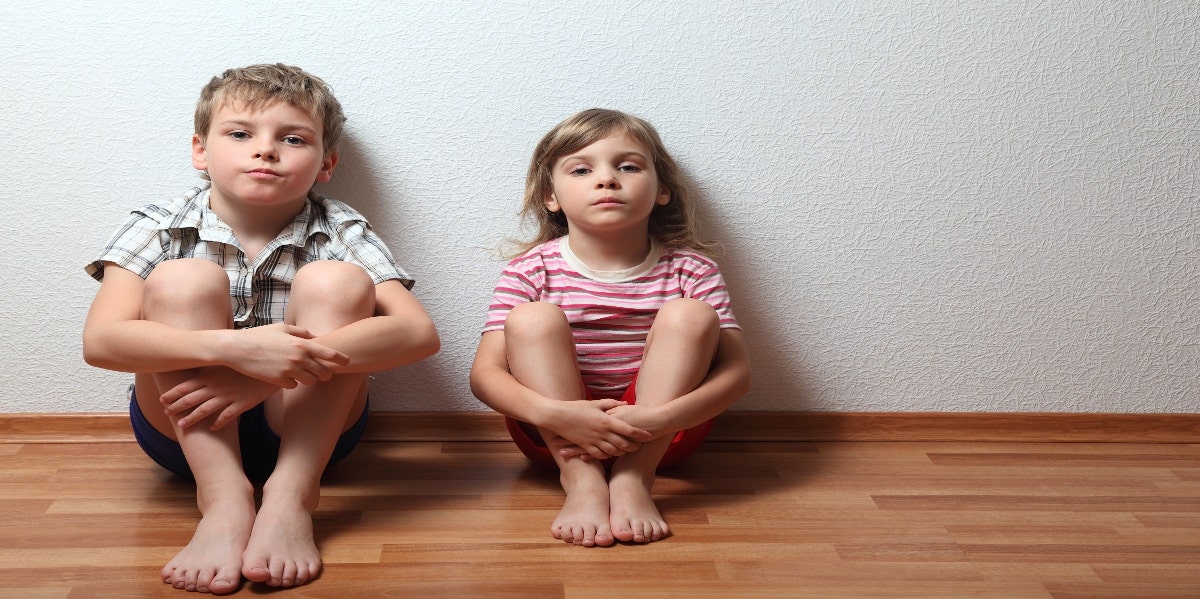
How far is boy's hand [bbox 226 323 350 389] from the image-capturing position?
105 cm

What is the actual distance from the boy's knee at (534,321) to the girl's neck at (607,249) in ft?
0.47

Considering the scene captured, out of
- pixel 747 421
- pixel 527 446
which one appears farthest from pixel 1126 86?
pixel 527 446

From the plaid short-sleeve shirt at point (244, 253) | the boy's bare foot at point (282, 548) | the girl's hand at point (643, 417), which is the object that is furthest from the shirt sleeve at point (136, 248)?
the girl's hand at point (643, 417)

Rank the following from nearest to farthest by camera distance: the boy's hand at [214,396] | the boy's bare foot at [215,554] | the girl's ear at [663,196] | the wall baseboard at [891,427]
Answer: the boy's bare foot at [215,554] → the boy's hand at [214,396] → the girl's ear at [663,196] → the wall baseboard at [891,427]

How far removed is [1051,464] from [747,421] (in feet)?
1.42

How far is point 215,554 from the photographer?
1.01 meters

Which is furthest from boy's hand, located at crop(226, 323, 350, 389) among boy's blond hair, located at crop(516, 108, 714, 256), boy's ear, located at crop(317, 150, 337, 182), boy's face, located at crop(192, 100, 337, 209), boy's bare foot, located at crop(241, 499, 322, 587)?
boy's blond hair, located at crop(516, 108, 714, 256)

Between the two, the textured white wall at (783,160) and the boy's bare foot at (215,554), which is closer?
the boy's bare foot at (215,554)

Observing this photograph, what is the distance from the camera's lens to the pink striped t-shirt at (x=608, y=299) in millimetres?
1373

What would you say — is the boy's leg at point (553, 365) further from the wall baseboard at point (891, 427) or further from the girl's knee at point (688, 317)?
the wall baseboard at point (891, 427)

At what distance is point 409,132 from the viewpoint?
144 centimetres

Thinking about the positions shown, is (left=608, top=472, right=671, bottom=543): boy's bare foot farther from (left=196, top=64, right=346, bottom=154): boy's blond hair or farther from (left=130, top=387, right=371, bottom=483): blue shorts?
(left=196, top=64, right=346, bottom=154): boy's blond hair

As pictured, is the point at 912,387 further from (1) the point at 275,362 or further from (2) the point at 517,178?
(1) the point at 275,362

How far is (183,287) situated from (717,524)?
2.13 feet
